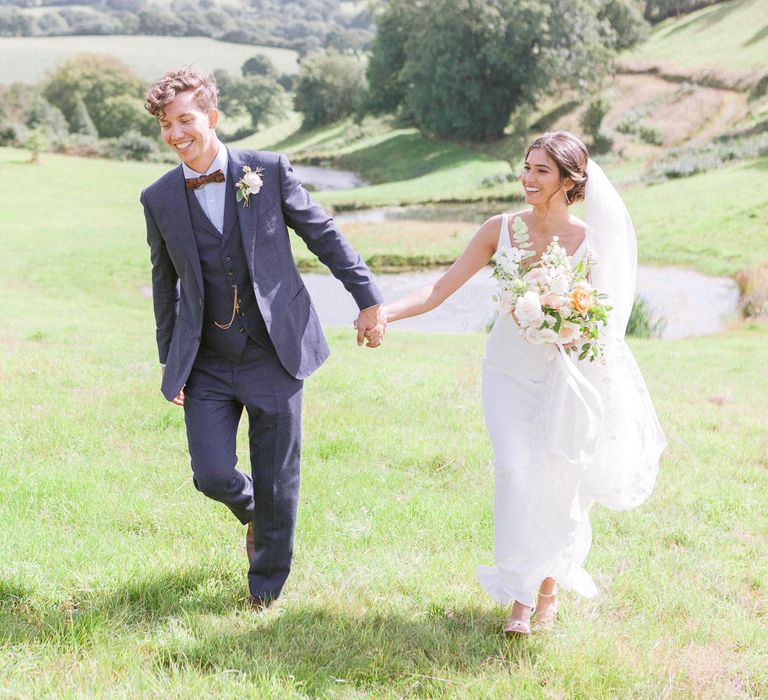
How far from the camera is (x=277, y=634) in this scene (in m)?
4.82

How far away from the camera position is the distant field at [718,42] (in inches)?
2736

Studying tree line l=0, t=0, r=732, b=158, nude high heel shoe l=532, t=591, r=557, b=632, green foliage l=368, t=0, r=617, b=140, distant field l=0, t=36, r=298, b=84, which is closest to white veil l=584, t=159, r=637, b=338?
nude high heel shoe l=532, t=591, r=557, b=632

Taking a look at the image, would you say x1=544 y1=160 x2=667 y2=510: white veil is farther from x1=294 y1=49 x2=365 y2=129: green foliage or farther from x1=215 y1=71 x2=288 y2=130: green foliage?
x1=215 y1=71 x2=288 y2=130: green foliage

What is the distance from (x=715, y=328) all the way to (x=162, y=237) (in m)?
19.1

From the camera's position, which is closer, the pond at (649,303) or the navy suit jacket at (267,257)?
the navy suit jacket at (267,257)

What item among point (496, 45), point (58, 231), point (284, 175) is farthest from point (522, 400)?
point (496, 45)

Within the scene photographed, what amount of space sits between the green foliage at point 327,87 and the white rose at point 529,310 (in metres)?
99.8

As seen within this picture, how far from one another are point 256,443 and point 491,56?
65.4m

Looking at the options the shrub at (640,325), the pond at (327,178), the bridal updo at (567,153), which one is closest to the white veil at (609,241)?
the bridal updo at (567,153)

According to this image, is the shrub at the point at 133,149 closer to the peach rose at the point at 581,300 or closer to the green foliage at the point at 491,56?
the green foliage at the point at 491,56

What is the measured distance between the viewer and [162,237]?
4930 mm

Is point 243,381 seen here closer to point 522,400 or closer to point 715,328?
point 522,400

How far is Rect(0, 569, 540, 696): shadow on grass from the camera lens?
4461mm

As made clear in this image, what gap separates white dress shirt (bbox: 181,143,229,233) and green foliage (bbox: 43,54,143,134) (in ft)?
324
